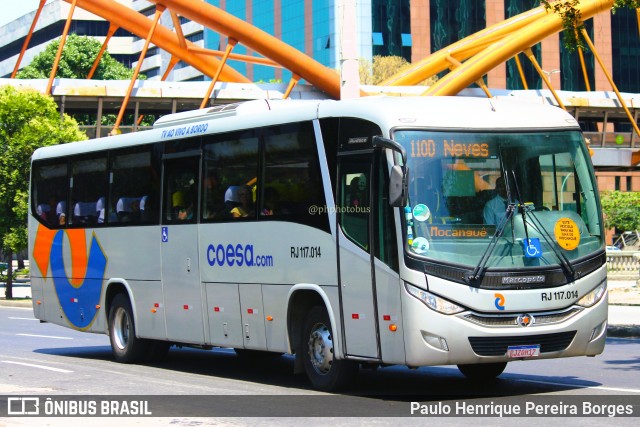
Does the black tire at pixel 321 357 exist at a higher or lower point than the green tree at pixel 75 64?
lower

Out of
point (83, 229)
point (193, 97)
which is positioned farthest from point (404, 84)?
point (83, 229)

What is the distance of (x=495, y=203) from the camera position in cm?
1193

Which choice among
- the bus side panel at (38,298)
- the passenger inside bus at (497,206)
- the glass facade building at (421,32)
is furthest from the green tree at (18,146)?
the glass facade building at (421,32)

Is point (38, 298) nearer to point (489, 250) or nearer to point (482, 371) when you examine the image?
point (482, 371)

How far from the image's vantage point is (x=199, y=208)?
15445 millimetres

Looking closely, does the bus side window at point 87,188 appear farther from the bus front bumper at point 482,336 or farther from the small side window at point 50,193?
the bus front bumper at point 482,336

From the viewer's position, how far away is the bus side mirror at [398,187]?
37.3 feet

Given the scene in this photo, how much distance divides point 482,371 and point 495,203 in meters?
2.62

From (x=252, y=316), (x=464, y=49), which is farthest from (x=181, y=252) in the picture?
(x=464, y=49)

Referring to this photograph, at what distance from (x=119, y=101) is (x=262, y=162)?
172 ft

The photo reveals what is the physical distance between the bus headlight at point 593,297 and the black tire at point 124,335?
7.48 meters

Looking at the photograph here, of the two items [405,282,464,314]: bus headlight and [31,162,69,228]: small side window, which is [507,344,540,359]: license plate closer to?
[405,282,464,314]: bus headlight

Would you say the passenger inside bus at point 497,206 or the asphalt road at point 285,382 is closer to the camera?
the asphalt road at point 285,382

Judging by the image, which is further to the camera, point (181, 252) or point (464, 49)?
point (464, 49)
